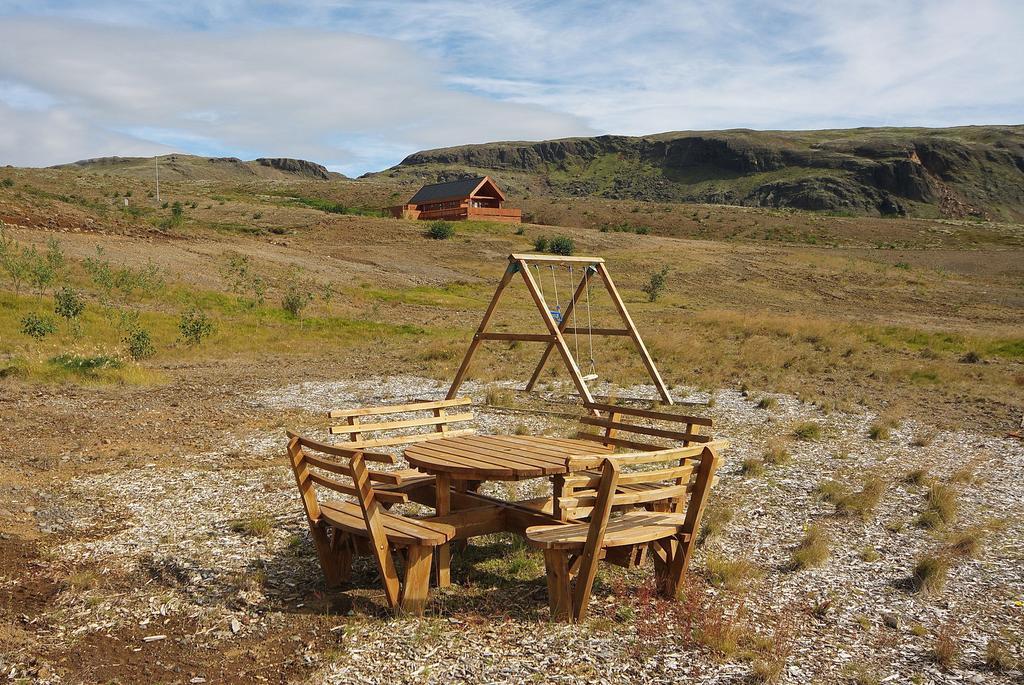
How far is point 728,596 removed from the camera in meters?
7.01

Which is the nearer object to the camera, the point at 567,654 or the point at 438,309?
the point at 567,654

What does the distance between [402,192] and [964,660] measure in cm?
8945

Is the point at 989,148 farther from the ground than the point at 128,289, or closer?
farther from the ground

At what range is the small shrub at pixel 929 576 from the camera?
7.22 m

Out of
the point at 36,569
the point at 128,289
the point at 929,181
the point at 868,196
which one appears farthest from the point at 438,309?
the point at 929,181

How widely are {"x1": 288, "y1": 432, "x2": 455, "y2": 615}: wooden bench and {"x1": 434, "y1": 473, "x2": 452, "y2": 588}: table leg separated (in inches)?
10.1

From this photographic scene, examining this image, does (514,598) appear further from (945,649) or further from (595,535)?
(945,649)

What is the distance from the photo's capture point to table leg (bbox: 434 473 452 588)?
22.7ft

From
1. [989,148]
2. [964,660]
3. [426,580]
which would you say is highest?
[989,148]

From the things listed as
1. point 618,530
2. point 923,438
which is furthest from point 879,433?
point 618,530

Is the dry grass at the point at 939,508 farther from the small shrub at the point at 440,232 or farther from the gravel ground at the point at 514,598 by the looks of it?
the small shrub at the point at 440,232

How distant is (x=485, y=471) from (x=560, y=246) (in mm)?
48190

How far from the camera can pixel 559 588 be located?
6.26m

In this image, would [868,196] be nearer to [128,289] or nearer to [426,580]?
[128,289]
